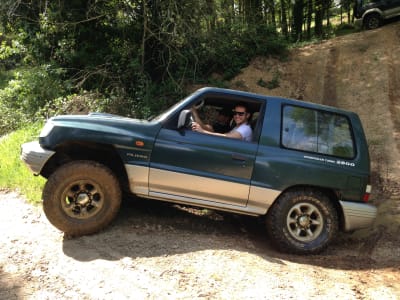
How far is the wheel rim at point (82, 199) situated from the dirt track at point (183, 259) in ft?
0.94

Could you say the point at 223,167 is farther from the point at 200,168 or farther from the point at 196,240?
the point at 196,240

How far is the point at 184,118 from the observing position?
4.52 metres

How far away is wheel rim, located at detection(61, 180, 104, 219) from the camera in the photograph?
15.0 ft

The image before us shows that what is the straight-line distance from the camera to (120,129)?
4.69m

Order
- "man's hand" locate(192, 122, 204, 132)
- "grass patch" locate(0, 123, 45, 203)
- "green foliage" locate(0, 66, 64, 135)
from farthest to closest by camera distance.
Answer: "green foliage" locate(0, 66, 64, 135)
"grass patch" locate(0, 123, 45, 203)
"man's hand" locate(192, 122, 204, 132)

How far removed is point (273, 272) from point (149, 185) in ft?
5.36

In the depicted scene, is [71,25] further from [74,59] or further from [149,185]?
[149,185]

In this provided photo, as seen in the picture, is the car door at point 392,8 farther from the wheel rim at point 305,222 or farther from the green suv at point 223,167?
the wheel rim at point 305,222

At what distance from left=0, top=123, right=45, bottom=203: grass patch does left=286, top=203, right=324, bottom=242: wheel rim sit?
3510mm

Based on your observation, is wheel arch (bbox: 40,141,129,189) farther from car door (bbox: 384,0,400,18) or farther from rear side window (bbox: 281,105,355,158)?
car door (bbox: 384,0,400,18)

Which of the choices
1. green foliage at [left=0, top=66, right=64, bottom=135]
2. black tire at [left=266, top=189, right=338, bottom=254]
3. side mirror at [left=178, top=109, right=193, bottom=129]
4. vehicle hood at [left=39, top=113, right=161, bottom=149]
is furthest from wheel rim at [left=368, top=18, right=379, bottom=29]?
vehicle hood at [left=39, top=113, right=161, bottom=149]

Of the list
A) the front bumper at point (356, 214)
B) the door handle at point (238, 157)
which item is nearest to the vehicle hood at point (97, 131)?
the door handle at point (238, 157)

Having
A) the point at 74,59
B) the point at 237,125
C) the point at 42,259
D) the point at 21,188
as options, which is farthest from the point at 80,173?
the point at 74,59

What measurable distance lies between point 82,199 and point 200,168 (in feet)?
4.45
